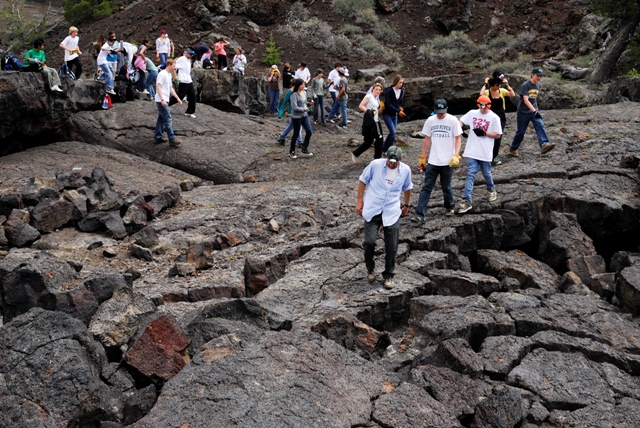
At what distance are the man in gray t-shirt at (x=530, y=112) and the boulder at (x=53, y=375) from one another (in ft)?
31.6

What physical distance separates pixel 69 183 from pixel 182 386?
757 centimetres

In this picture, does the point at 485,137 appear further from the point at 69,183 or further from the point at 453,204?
the point at 69,183

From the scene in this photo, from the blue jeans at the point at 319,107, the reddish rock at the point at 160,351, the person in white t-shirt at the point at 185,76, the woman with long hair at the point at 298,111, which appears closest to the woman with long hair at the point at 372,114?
the woman with long hair at the point at 298,111

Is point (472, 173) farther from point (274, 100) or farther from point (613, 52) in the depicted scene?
point (613, 52)

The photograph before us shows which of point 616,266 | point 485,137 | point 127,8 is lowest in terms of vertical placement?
point 616,266

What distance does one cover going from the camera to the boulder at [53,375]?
4.88 meters

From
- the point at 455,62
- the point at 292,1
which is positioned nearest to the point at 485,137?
the point at 455,62

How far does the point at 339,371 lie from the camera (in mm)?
5430

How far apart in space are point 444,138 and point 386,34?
28.4m

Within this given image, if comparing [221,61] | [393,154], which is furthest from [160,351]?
[221,61]

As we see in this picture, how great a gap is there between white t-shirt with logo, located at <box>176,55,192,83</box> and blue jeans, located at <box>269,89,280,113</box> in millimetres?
5124

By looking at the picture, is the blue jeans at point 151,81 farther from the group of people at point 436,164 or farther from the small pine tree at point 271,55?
the small pine tree at point 271,55

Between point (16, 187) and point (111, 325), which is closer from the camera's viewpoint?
point (111, 325)

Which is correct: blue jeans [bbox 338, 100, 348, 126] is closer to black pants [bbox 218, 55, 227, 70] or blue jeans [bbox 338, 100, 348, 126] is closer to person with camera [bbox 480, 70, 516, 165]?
black pants [bbox 218, 55, 227, 70]
